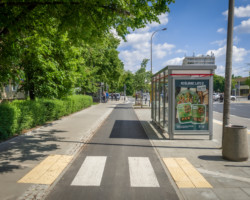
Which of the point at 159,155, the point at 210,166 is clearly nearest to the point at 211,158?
the point at 210,166

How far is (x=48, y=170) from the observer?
16.3 ft

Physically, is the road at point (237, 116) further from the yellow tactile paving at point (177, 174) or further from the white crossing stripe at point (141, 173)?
the white crossing stripe at point (141, 173)

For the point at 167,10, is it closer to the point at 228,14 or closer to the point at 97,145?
the point at 228,14

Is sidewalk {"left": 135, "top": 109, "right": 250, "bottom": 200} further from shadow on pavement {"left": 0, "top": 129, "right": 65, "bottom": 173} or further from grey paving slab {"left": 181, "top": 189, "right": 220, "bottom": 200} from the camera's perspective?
shadow on pavement {"left": 0, "top": 129, "right": 65, "bottom": 173}

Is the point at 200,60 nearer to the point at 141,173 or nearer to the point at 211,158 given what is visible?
the point at 211,158

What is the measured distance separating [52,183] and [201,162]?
3549 mm

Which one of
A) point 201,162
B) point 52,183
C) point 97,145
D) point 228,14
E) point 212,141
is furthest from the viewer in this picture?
point 212,141

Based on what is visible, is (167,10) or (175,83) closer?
(167,10)

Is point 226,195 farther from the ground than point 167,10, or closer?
closer

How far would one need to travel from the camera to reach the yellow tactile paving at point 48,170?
4410mm

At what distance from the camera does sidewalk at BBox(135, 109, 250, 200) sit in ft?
12.6

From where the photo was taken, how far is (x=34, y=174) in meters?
4.71

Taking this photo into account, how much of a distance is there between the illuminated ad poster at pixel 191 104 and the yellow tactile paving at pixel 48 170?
172 inches

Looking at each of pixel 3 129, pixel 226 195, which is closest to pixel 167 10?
pixel 226 195
